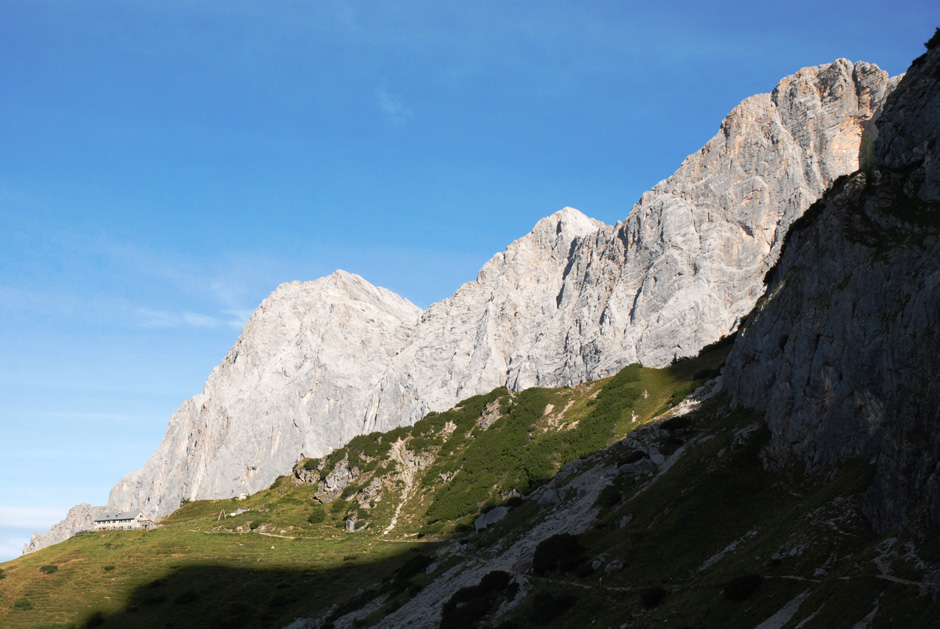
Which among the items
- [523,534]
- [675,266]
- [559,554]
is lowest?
[559,554]

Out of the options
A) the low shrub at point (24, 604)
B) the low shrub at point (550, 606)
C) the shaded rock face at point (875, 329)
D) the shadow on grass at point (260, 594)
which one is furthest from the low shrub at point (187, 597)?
the shaded rock face at point (875, 329)

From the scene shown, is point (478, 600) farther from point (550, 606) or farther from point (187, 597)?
point (187, 597)

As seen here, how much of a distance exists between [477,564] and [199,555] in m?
39.2

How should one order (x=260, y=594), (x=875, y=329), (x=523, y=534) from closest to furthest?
(x=875, y=329)
(x=523, y=534)
(x=260, y=594)

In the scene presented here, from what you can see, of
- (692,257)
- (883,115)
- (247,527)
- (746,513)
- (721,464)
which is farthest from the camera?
(692,257)

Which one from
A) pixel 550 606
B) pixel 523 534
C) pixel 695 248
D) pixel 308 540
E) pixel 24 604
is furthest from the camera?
pixel 695 248

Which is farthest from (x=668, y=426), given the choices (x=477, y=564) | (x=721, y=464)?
(x=477, y=564)

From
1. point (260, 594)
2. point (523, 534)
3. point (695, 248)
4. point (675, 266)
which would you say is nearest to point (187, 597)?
point (260, 594)

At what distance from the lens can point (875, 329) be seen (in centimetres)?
3109

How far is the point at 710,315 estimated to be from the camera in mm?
136000

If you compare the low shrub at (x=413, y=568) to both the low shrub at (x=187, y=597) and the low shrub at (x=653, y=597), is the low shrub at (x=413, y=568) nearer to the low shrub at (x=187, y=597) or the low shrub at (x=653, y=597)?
the low shrub at (x=187, y=597)

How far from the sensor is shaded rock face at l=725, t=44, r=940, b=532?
23.5 meters

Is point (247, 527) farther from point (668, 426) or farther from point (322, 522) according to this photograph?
point (668, 426)

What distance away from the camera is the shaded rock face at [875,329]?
23.5 metres
